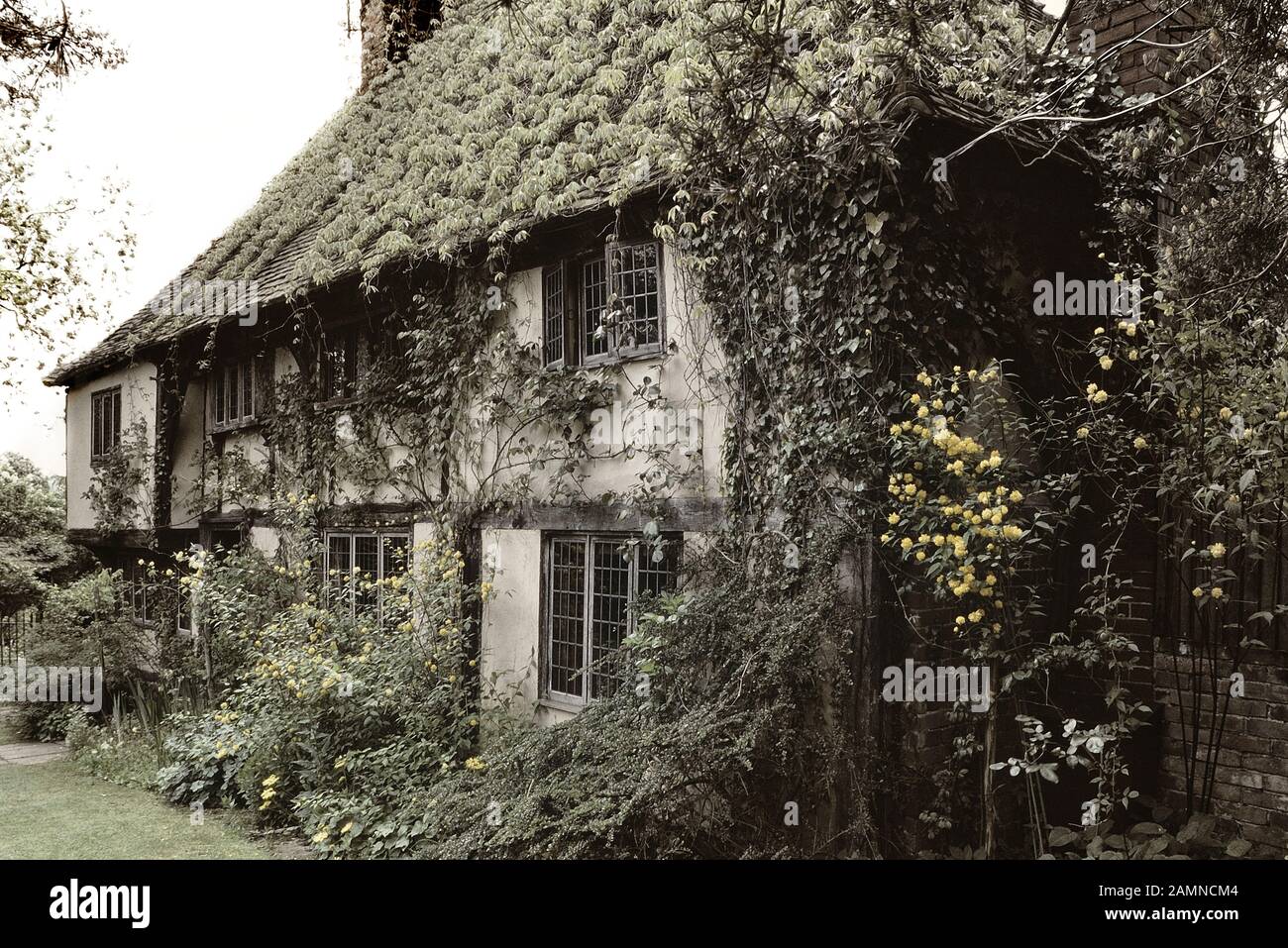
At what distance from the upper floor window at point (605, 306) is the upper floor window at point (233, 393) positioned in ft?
20.6

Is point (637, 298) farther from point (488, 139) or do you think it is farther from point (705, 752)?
point (705, 752)

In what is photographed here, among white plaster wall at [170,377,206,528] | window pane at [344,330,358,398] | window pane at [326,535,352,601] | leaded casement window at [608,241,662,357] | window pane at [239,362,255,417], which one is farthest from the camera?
white plaster wall at [170,377,206,528]

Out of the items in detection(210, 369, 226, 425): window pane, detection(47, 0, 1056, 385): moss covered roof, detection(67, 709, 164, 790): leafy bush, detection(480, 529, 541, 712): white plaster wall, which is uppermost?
detection(47, 0, 1056, 385): moss covered roof

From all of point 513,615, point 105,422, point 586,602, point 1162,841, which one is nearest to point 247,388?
point 105,422

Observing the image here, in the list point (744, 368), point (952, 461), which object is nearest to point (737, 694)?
point (952, 461)

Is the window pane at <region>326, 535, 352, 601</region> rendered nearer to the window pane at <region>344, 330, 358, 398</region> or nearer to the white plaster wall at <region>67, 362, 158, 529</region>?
the window pane at <region>344, 330, 358, 398</region>

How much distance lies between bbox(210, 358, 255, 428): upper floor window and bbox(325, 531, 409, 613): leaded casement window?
293cm

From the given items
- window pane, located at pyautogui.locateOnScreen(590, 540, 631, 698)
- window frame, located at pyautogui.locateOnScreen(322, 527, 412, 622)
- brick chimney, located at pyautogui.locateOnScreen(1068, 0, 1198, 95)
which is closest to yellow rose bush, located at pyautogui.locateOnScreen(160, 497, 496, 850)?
window frame, located at pyautogui.locateOnScreen(322, 527, 412, 622)

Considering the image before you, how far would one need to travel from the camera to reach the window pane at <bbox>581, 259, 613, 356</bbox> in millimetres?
7918

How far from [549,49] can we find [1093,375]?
22.0ft

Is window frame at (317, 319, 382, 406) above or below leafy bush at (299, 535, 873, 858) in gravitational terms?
above

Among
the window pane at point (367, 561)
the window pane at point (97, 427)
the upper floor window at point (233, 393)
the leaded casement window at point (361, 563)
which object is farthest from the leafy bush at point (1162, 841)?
the window pane at point (97, 427)

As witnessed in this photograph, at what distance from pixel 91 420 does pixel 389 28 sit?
9.22m

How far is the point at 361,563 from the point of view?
34.9 feet
